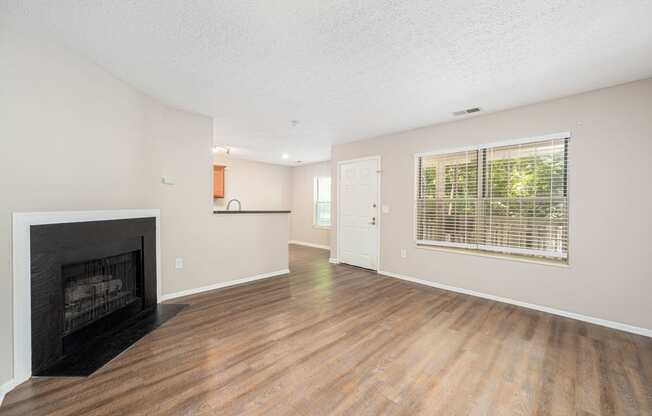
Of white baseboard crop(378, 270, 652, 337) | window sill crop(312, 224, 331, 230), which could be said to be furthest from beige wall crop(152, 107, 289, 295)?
window sill crop(312, 224, 331, 230)

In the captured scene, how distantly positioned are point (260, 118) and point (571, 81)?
3.55 metres

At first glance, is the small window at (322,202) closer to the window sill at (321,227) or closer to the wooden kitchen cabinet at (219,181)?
the window sill at (321,227)

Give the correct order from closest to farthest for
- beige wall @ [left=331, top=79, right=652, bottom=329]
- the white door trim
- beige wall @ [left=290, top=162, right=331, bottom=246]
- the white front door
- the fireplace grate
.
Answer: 1. the white door trim
2. the fireplace grate
3. beige wall @ [left=331, top=79, right=652, bottom=329]
4. the white front door
5. beige wall @ [left=290, top=162, right=331, bottom=246]

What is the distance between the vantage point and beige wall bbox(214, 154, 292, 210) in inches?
265

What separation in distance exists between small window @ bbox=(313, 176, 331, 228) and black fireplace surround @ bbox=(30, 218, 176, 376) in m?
4.79

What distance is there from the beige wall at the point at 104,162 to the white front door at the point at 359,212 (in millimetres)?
1542

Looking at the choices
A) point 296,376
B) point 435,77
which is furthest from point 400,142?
point 296,376

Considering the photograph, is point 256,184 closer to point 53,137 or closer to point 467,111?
point 53,137

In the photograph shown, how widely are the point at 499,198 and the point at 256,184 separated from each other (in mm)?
5817

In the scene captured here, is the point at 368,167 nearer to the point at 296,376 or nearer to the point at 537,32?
the point at 537,32

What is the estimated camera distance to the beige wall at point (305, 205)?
742 cm

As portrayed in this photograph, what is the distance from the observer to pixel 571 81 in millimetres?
2572

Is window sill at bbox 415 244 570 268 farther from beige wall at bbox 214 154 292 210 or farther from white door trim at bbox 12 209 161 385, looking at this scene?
beige wall at bbox 214 154 292 210

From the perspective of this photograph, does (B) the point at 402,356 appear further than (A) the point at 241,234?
→ No
